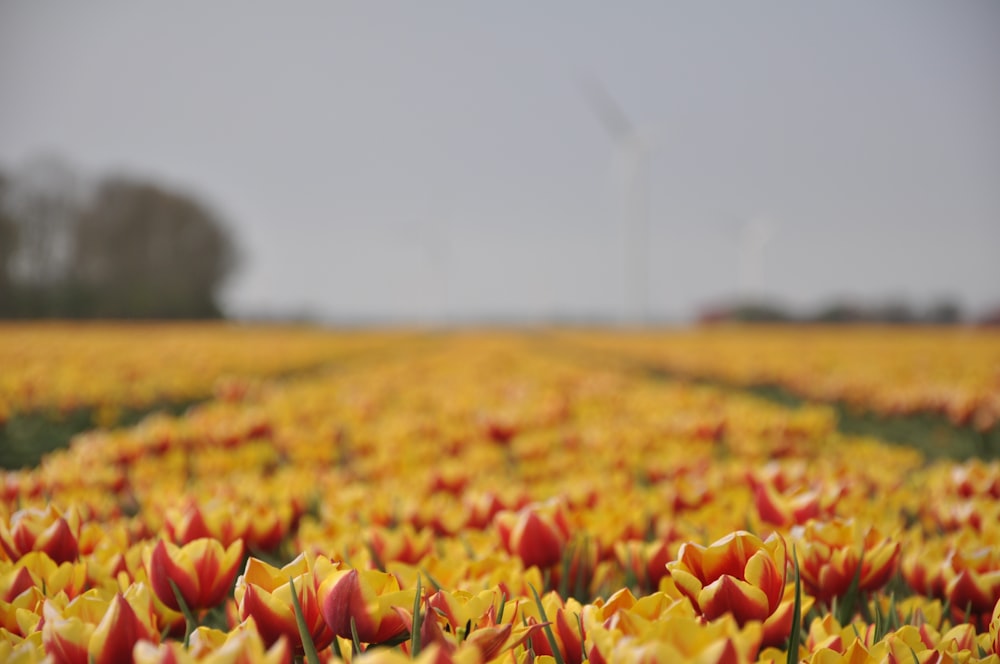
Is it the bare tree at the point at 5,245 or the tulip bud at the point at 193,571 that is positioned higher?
the bare tree at the point at 5,245

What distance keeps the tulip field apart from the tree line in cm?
172

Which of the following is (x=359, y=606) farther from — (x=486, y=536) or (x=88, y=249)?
(x=88, y=249)

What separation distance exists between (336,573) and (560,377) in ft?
20.0

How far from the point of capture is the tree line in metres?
5.88

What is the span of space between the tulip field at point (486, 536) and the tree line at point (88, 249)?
67.8 inches

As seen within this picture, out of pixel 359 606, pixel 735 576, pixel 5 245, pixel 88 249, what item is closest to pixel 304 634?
pixel 359 606

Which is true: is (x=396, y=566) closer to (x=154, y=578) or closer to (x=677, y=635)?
(x=154, y=578)

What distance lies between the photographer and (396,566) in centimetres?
117

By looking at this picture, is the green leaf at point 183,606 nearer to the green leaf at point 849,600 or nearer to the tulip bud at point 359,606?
the tulip bud at point 359,606

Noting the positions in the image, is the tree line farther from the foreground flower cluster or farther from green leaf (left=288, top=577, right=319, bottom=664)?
the foreground flower cluster

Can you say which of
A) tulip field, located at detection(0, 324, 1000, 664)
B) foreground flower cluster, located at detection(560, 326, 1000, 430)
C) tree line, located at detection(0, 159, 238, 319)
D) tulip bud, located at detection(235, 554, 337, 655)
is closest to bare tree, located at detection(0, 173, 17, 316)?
tree line, located at detection(0, 159, 238, 319)

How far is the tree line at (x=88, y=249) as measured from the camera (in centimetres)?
588

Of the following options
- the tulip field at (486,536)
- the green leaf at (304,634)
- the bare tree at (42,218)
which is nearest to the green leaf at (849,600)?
the tulip field at (486,536)

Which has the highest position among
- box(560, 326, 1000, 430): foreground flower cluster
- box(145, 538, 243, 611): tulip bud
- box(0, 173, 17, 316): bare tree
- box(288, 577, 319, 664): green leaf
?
box(0, 173, 17, 316): bare tree
